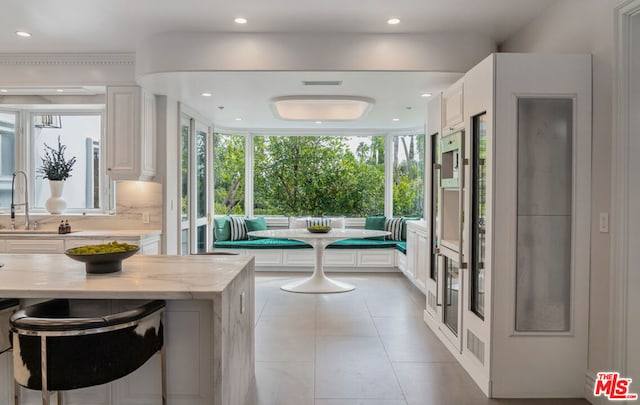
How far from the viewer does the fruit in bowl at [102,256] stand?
7.73ft

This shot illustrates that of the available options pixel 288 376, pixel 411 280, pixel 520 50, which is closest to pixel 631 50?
pixel 520 50

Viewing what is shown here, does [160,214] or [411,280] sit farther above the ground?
[160,214]

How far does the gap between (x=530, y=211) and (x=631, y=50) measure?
1.04 metres

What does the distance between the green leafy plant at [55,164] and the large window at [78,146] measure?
58 millimetres

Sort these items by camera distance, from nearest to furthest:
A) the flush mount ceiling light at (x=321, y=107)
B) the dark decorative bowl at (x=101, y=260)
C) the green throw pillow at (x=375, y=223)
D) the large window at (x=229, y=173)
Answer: the dark decorative bowl at (x=101, y=260)
the flush mount ceiling light at (x=321, y=107)
the green throw pillow at (x=375, y=223)
the large window at (x=229, y=173)

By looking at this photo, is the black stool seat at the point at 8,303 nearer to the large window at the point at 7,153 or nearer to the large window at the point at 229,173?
the large window at the point at 7,153

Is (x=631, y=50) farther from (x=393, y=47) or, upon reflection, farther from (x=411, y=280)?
(x=411, y=280)

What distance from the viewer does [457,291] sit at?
3443 mm

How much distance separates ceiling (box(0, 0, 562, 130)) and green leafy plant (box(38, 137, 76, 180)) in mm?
1188

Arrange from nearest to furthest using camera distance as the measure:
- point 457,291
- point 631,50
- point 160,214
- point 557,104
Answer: point 631,50 → point 557,104 → point 457,291 → point 160,214

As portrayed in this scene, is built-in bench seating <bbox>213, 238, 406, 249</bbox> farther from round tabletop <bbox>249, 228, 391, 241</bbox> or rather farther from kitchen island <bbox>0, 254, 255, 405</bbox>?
kitchen island <bbox>0, 254, 255, 405</bbox>

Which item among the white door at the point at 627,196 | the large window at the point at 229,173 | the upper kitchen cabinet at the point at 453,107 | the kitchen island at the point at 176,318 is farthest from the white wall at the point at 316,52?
the large window at the point at 229,173

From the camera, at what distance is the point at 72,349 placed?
1.85 m

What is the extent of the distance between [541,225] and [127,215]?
13.9 feet
